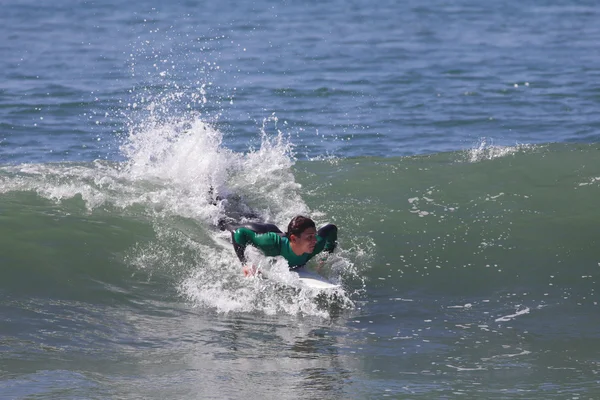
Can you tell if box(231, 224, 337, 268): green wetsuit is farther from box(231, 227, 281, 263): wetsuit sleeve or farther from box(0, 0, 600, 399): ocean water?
box(0, 0, 600, 399): ocean water

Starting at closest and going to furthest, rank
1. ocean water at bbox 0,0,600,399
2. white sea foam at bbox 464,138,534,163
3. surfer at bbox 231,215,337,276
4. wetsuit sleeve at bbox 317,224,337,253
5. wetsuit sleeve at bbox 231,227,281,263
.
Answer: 1. ocean water at bbox 0,0,600,399
2. surfer at bbox 231,215,337,276
3. wetsuit sleeve at bbox 231,227,281,263
4. wetsuit sleeve at bbox 317,224,337,253
5. white sea foam at bbox 464,138,534,163

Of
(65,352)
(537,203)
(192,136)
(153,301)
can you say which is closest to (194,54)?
(192,136)

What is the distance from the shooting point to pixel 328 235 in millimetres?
10281

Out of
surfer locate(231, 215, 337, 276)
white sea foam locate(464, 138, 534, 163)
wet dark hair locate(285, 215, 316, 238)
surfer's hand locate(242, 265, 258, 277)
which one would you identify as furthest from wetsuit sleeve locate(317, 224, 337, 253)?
white sea foam locate(464, 138, 534, 163)

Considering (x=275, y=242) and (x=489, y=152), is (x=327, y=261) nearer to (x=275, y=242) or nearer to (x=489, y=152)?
(x=275, y=242)

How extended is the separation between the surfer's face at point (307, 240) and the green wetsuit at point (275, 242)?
172 millimetres

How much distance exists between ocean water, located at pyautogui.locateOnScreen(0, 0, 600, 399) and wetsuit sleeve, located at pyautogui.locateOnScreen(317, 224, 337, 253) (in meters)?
0.36

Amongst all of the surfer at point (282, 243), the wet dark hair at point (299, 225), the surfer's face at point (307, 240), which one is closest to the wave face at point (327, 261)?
the surfer at point (282, 243)

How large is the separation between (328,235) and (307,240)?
458 mm

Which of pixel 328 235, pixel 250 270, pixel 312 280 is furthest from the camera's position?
pixel 328 235

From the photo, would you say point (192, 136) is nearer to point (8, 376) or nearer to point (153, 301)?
point (153, 301)

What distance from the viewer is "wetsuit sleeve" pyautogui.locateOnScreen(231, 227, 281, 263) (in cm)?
1013

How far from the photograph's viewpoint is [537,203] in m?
12.9

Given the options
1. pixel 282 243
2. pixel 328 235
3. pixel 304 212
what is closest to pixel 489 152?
pixel 304 212
